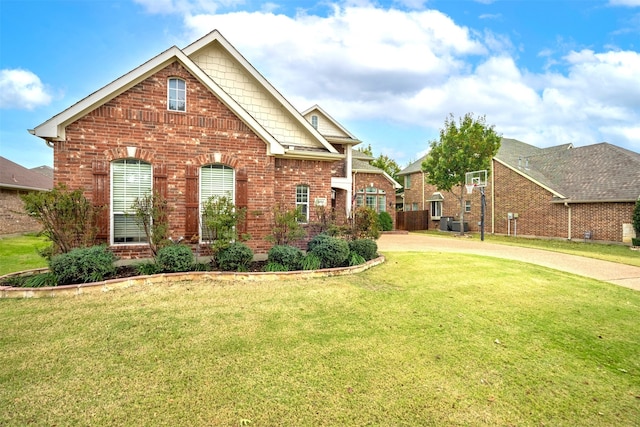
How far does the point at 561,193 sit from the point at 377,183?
11.6 metres

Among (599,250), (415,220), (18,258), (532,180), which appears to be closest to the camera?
(18,258)

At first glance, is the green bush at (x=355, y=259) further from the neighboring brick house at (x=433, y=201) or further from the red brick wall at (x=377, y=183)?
the neighboring brick house at (x=433, y=201)

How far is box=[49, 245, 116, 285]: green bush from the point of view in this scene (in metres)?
7.14

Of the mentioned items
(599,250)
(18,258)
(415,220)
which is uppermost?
(415,220)

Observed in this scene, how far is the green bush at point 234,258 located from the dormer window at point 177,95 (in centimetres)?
437

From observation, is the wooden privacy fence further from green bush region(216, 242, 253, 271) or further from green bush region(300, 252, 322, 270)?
green bush region(216, 242, 253, 271)

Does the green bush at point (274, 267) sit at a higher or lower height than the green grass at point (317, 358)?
Result: higher

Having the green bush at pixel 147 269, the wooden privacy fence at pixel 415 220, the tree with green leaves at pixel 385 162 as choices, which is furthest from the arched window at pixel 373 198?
the tree with green leaves at pixel 385 162

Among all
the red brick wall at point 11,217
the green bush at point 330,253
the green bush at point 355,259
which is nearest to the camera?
the green bush at point 330,253

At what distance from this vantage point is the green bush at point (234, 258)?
8609 millimetres

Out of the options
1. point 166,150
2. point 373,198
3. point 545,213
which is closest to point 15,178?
point 166,150

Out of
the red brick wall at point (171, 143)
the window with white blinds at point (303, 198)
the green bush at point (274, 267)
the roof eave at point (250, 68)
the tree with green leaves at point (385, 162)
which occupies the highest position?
the tree with green leaves at point (385, 162)

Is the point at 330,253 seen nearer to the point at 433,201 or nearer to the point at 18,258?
the point at 18,258

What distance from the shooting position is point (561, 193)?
20.8m
